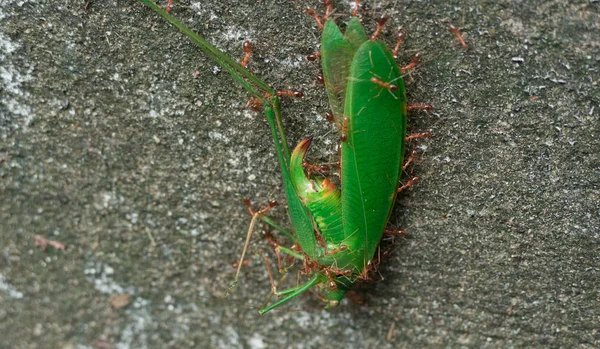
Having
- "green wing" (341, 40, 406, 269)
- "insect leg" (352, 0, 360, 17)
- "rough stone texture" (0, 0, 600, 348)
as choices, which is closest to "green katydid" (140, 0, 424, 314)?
"green wing" (341, 40, 406, 269)

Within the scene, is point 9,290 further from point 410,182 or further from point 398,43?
point 398,43

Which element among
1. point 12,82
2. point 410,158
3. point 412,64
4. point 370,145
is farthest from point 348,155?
point 12,82

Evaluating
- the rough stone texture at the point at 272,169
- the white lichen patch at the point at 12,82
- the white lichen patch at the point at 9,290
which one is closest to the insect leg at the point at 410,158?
the rough stone texture at the point at 272,169

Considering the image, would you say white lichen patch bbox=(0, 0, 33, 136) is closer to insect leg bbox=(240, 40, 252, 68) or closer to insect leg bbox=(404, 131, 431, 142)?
insect leg bbox=(240, 40, 252, 68)

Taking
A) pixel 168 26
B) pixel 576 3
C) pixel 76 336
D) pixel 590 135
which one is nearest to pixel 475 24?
pixel 576 3

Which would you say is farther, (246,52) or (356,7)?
(246,52)

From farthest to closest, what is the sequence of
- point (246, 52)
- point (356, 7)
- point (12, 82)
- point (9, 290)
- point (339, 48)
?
1. point (9, 290)
2. point (12, 82)
3. point (246, 52)
4. point (356, 7)
5. point (339, 48)

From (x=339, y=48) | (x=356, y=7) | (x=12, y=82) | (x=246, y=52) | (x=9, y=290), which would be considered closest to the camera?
(x=339, y=48)

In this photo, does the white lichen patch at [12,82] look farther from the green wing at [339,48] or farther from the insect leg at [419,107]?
the insect leg at [419,107]
